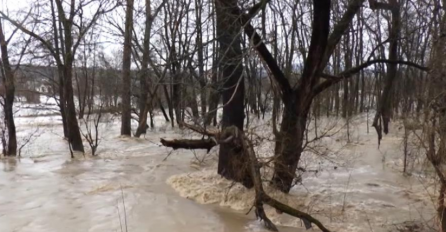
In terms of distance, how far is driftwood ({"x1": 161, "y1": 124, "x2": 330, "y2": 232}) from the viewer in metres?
7.19

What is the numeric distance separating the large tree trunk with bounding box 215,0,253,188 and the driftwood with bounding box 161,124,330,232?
0.31 m

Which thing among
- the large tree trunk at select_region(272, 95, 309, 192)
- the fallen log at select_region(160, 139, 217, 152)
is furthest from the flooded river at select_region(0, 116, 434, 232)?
the fallen log at select_region(160, 139, 217, 152)

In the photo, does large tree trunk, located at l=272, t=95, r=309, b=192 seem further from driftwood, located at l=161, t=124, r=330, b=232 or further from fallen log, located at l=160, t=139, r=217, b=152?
fallen log, located at l=160, t=139, r=217, b=152

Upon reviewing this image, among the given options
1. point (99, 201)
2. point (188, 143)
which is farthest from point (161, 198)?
point (188, 143)

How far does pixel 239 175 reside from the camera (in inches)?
360

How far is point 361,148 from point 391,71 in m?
3.20

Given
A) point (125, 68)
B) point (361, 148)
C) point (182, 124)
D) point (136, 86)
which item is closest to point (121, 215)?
point (182, 124)

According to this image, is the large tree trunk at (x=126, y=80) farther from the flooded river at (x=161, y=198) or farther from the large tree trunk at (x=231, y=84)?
the large tree trunk at (x=231, y=84)

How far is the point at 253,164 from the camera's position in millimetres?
7773

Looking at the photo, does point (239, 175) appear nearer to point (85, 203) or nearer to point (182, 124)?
point (182, 124)

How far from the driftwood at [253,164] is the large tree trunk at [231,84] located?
0.31 m

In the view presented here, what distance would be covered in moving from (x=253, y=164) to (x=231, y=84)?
321cm

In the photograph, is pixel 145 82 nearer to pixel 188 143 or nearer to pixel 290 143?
pixel 188 143

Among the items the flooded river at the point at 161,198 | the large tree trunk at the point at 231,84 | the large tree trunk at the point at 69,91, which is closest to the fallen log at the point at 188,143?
the large tree trunk at the point at 231,84
